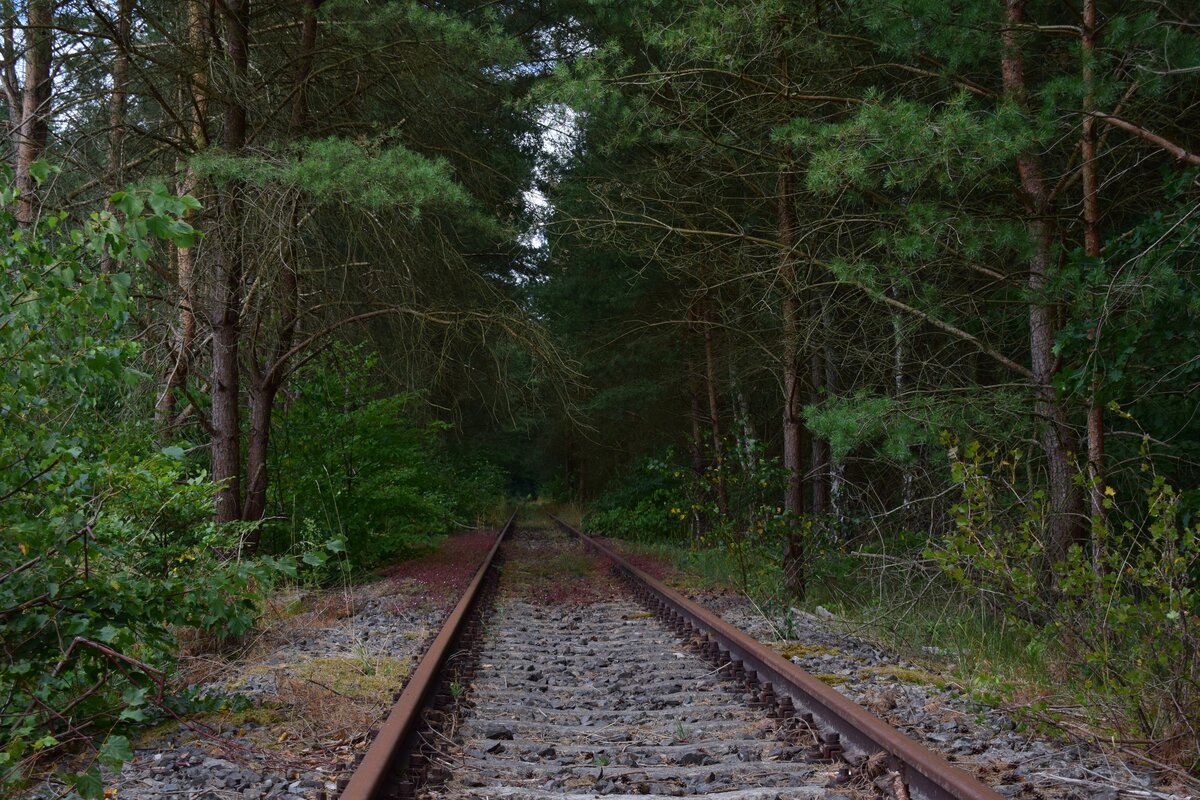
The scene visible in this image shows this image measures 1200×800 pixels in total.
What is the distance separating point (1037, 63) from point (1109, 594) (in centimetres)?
663

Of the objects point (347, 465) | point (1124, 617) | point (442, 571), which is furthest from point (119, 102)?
point (1124, 617)

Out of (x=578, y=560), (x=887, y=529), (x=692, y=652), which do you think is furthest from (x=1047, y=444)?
(x=578, y=560)

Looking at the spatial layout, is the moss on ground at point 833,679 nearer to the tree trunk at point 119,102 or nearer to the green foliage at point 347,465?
the tree trunk at point 119,102

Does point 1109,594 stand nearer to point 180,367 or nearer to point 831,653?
point 831,653

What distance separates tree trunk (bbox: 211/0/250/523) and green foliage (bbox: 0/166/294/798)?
3.81m

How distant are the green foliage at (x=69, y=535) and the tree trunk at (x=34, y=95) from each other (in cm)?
503

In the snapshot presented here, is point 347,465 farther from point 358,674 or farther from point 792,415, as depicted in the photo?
point 358,674

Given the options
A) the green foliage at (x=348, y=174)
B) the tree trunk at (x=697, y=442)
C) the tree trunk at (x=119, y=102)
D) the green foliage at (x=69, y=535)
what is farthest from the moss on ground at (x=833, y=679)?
the tree trunk at (x=697, y=442)

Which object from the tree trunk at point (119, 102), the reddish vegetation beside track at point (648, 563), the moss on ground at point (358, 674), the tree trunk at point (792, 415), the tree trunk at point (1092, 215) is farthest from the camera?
the reddish vegetation beside track at point (648, 563)

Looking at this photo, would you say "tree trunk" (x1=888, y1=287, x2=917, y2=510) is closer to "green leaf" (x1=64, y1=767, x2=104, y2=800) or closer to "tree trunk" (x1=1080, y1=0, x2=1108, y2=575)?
"tree trunk" (x1=1080, y1=0, x2=1108, y2=575)

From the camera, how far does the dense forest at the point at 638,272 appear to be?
419 cm

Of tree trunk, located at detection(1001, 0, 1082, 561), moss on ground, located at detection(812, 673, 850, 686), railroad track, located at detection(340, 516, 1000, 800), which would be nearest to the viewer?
railroad track, located at detection(340, 516, 1000, 800)

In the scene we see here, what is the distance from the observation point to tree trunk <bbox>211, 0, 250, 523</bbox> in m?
8.49

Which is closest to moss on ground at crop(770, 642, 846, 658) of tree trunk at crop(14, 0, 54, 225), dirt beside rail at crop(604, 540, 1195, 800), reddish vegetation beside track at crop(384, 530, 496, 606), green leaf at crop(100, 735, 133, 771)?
dirt beside rail at crop(604, 540, 1195, 800)
